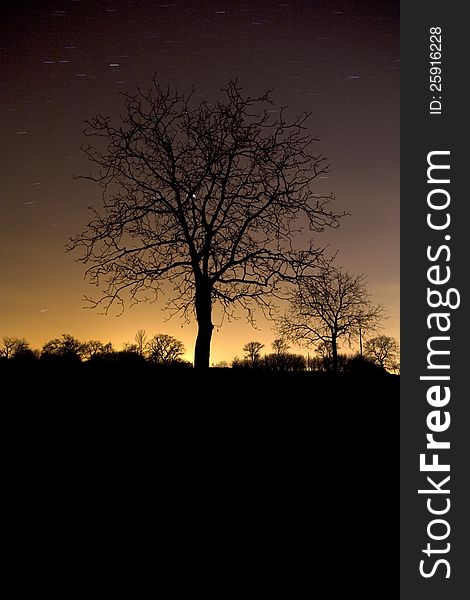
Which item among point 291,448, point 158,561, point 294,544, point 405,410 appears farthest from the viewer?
point 291,448

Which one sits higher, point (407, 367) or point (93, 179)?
point (93, 179)

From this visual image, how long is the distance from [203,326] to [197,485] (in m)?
5.70

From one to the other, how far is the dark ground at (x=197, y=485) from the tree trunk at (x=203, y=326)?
473mm

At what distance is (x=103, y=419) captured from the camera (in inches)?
459

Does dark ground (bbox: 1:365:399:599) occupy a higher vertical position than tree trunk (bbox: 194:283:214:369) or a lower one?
lower

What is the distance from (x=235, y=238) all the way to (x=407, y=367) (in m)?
7.01

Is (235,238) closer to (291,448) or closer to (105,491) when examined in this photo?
(291,448)

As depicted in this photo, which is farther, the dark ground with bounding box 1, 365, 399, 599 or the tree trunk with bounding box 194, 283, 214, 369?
the tree trunk with bounding box 194, 283, 214, 369

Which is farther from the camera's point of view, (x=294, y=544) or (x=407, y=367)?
(x=407, y=367)

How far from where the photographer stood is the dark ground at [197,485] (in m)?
7.09

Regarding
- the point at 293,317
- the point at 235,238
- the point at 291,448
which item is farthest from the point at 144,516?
the point at 293,317

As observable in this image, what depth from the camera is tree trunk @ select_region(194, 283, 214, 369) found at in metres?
14.3

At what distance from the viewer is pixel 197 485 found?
9117 millimetres

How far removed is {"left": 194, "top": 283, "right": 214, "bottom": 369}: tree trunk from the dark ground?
0.47 metres
